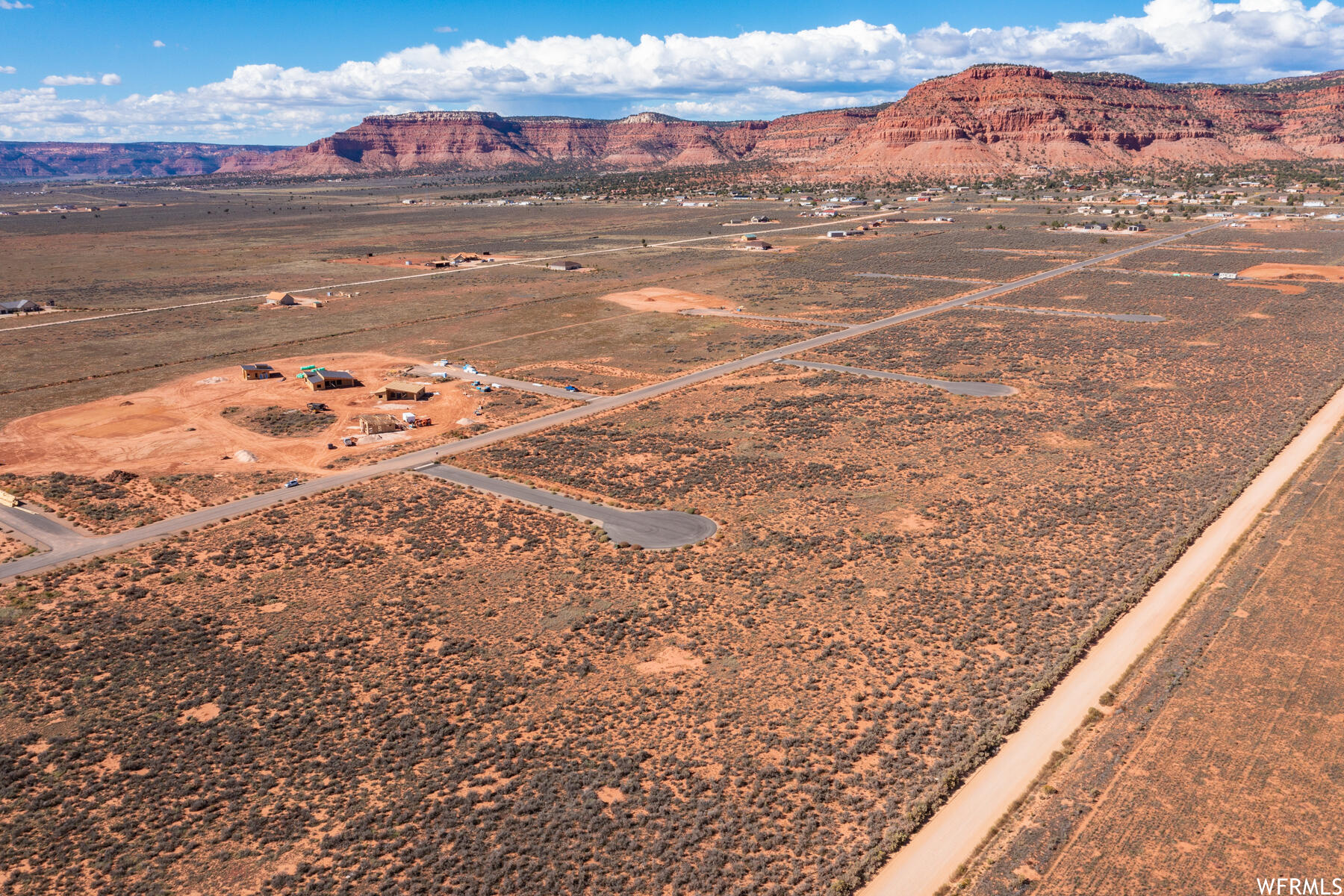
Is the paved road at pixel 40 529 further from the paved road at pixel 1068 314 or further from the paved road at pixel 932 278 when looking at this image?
the paved road at pixel 932 278

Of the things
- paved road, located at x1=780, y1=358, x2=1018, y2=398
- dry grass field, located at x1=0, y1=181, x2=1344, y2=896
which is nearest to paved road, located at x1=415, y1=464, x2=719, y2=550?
dry grass field, located at x1=0, y1=181, x2=1344, y2=896

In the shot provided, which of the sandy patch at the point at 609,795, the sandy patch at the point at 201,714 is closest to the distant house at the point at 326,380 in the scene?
the sandy patch at the point at 201,714

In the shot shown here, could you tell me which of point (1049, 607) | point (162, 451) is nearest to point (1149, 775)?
point (1049, 607)

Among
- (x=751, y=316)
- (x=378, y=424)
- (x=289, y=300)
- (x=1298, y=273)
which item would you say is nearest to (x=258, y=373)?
(x=378, y=424)

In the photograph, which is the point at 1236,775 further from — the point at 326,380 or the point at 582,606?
the point at 326,380

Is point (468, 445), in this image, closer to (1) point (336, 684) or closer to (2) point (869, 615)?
(1) point (336, 684)

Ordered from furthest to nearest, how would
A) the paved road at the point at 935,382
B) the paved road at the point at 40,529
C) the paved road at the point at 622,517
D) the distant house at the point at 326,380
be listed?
1. the distant house at the point at 326,380
2. the paved road at the point at 935,382
3. the paved road at the point at 622,517
4. the paved road at the point at 40,529

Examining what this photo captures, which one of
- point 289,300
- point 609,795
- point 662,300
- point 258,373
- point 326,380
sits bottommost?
point 609,795

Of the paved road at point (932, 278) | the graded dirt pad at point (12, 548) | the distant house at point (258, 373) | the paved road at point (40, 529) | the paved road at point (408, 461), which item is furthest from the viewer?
the paved road at point (932, 278)
